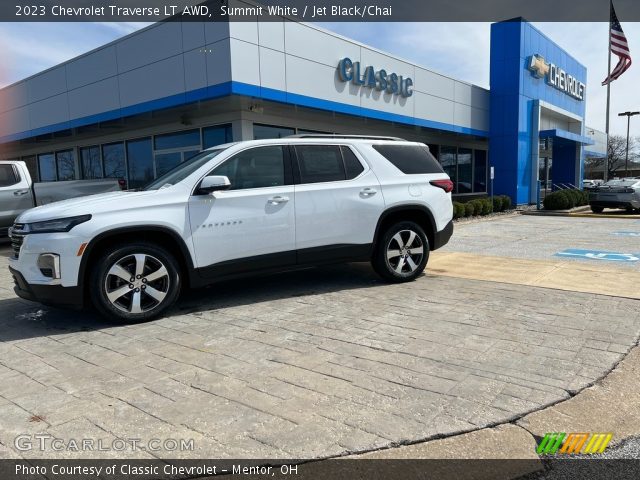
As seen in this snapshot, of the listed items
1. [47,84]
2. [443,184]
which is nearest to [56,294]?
[443,184]

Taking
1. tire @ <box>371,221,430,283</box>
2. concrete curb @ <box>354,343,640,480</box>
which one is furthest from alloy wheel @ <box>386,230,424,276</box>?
concrete curb @ <box>354,343,640,480</box>

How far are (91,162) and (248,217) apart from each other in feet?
52.5

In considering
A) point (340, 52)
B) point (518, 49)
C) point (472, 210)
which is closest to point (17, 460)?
point (340, 52)

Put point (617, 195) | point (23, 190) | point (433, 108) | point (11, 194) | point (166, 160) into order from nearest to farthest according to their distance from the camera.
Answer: point (11, 194)
point (23, 190)
point (166, 160)
point (617, 195)
point (433, 108)

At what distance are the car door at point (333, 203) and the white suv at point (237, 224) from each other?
0.01 metres

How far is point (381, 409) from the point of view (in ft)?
9.85

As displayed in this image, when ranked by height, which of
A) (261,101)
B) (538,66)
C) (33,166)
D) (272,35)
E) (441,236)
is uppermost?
(538,66)

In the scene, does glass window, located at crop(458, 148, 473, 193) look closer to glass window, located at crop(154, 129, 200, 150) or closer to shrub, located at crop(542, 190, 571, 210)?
shrub, located at crop(542, 190, 571, 210)

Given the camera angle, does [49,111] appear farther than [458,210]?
Yes

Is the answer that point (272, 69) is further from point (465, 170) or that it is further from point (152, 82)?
point (465, 170)

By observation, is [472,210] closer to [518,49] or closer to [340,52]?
[340,52]

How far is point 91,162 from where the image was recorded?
1864 centimetres

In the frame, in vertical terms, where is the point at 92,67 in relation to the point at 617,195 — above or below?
above

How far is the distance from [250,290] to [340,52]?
9.98 metres
